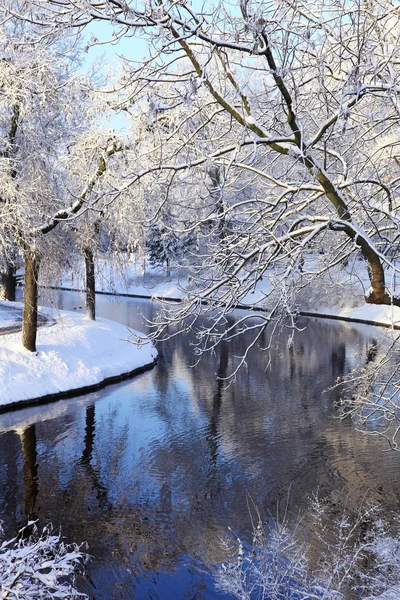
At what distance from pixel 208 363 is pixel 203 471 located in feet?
34.0

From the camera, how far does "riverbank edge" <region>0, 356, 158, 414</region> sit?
50.5ft

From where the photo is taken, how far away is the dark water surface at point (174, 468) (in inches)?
319

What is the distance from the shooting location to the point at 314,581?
6.79 metres

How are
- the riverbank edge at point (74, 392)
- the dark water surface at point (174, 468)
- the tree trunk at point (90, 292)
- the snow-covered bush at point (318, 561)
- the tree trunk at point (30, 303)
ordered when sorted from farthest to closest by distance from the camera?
the tree trunk at point (90, 292) → the tree trunk at point (30, 303) → the riverbank edge at point (74, 392) → the dark water surface at point (174, 468) → the snow-covered bush at point (318, 561)

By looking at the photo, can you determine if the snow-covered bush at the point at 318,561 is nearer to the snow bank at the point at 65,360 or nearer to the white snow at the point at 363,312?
the snow bank at the point at 65,360

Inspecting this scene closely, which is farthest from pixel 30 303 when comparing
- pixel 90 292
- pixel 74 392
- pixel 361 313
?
pixel 361 313

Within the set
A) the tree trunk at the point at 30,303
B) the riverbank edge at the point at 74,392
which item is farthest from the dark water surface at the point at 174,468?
the tree trunk at the point at 30,303

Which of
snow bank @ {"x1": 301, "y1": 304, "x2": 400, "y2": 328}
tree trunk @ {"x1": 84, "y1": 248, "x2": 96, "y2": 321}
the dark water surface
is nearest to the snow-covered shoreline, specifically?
the dark water surface

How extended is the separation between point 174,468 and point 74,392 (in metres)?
6.57

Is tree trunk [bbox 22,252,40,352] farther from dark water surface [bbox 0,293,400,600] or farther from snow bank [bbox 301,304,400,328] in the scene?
snow bank [bbox 301,304,400,328]

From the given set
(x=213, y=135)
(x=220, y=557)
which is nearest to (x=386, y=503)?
(x=220, y=557)

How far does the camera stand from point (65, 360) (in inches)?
699

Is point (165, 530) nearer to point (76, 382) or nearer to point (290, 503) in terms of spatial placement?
point (290, 503)

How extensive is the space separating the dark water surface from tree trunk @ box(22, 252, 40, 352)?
2227mm
